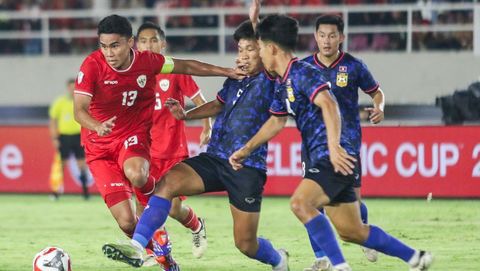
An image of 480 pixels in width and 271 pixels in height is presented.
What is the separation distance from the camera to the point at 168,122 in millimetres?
10953

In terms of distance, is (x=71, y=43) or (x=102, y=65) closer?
(x=102, y=65)

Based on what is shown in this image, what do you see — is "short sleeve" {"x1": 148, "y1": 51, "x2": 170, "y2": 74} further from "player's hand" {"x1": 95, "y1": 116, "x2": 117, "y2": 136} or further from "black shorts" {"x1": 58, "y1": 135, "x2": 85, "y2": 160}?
"black shorts" {"x1": 58, "y1": 135, "x2": 85, "y2": 160}

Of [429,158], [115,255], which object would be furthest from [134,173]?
[429,158]

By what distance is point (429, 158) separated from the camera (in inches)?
655

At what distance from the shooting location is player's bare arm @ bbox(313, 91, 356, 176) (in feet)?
25.7

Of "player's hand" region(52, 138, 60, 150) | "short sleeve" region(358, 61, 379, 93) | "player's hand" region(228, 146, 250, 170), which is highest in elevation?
"short sleeve" region(358, 61, 379, 93)

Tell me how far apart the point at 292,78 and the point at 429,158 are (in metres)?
8.86

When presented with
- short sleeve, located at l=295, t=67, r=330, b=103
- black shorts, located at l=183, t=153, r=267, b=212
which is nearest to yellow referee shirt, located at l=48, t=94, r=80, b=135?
black shorts, located at l=183, t=153, r=267, b=212

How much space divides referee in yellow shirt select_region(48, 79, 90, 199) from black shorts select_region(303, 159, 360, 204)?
10.0 meters

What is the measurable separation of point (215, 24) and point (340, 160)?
14313mm

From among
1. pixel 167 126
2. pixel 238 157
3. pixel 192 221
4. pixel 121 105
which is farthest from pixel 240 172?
pixel 167 126

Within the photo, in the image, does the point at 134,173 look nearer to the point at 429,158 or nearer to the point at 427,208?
the point at 427,208

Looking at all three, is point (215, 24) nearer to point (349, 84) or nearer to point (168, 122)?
point (168, 122)

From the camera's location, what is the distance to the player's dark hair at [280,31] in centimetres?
824
